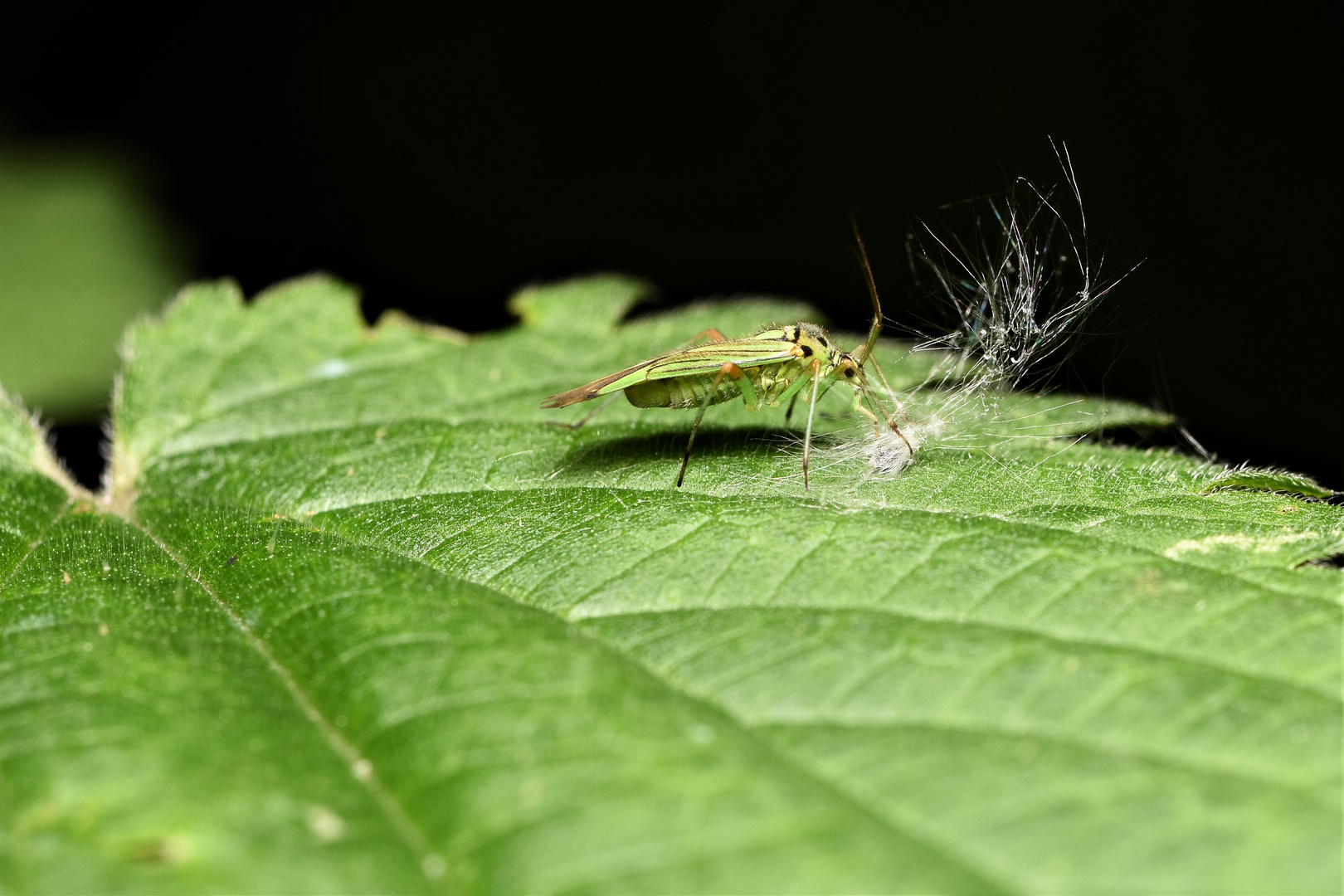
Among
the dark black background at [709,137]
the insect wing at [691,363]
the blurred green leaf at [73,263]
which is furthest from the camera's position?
the blurred green leaf at [73,263]

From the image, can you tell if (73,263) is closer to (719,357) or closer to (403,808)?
(719,357)

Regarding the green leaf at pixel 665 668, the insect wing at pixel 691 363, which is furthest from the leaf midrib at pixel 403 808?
the insect wing at pixel 691 363

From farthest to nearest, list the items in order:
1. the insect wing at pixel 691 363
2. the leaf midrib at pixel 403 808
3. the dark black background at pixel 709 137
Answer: the dark black background at pixel 709 137
the insect wing at pixel 691 363
the leaf midrib at pixel 403 808

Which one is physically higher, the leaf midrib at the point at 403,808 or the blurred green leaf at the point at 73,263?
the blurred green leaf at the point at 73,263

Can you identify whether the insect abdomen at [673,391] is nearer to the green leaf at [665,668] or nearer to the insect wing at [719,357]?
the insect wing at [719,357]

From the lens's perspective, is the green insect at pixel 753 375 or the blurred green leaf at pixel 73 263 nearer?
the green insect at pixel 753 375

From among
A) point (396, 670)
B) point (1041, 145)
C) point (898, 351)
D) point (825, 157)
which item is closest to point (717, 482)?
point (396, 670)
